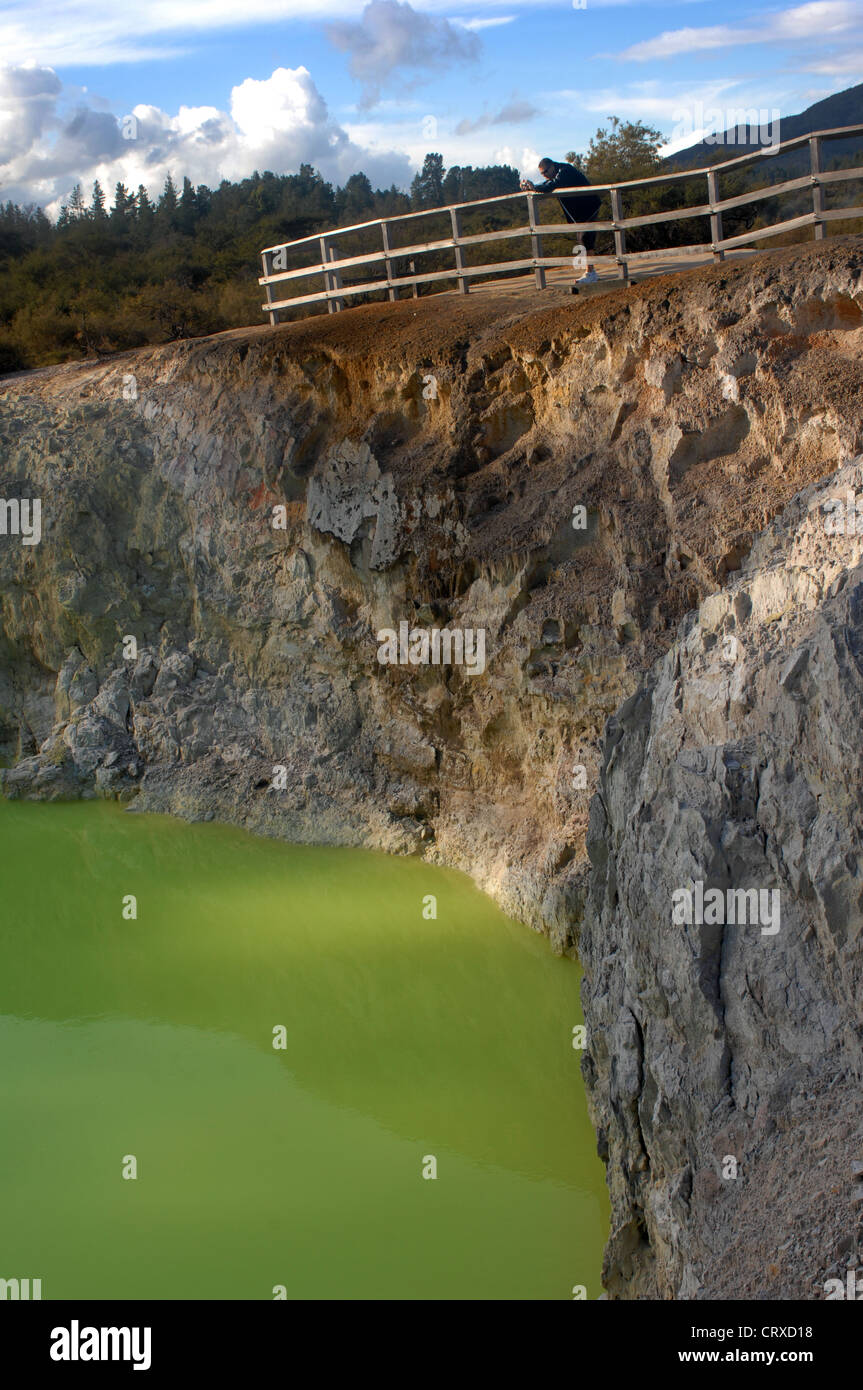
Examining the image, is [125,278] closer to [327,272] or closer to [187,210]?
[327,272]

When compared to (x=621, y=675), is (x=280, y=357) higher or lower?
higher

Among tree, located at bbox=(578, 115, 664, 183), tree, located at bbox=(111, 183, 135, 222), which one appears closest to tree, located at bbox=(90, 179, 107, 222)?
tree, located at bbox=(111, 183, 135, 222)

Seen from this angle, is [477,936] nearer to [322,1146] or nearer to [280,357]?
[322,1146]

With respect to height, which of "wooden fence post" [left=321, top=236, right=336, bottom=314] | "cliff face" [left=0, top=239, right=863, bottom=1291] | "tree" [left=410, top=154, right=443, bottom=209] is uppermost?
"tree" [left=410, top=154, right=443, bottom=209]

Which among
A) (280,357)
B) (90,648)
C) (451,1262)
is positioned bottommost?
Result: (451,1262)

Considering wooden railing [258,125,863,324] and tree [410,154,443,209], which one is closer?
wooden railing [258,125,863,324]

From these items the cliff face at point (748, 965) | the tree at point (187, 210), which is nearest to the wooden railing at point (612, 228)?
the cliff face at point (748, 965)

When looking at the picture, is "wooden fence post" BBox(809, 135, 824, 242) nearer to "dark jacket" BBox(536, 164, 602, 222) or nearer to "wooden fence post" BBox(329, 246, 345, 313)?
"dark jacket" BBox(536, 164, 602, 222)
